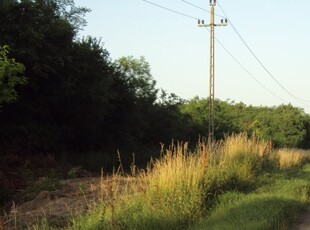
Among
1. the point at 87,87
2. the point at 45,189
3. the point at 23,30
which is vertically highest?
the point at 23,30

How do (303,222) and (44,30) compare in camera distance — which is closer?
(303,222)

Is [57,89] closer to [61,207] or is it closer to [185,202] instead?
[61,207]

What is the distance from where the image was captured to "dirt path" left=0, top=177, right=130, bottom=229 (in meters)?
10.0

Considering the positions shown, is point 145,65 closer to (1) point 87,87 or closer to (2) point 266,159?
(1) point 87,87

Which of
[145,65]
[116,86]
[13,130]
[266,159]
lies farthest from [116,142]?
[145,65]

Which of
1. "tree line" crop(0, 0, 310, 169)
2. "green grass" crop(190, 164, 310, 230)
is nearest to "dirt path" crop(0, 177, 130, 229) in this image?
"green grass" crop(190, 164, 310, 230)

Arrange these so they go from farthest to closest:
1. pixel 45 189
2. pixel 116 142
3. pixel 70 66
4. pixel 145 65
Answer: pixel 145 65 → pixel 116 142 → pixel 70 66 → pixel 45 189

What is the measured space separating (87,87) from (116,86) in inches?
228

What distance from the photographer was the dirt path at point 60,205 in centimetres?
1002

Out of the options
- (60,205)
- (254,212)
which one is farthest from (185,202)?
(60,205)

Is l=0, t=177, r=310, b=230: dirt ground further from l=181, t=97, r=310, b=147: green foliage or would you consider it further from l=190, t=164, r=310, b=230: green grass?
l=181, t=97, r=310, b=147: green foliage

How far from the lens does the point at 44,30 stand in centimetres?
2412

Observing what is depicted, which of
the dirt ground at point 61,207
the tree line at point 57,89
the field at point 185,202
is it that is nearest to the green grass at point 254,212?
the field at point 185,202

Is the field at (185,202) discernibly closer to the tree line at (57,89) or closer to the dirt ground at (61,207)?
the dirt ground at (61,207)
